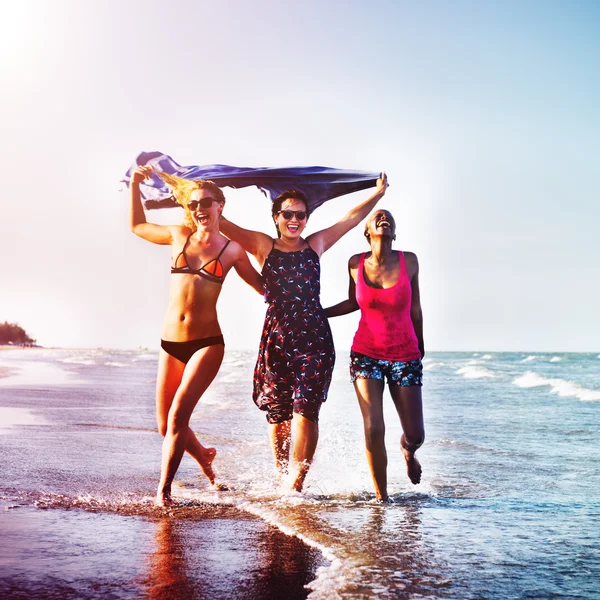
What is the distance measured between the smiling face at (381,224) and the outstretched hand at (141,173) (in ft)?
6.06

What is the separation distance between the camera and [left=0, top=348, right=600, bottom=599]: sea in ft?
12.1

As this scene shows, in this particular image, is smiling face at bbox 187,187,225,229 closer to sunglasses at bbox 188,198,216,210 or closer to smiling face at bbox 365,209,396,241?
sunglasses at bbox 188,198,216,210

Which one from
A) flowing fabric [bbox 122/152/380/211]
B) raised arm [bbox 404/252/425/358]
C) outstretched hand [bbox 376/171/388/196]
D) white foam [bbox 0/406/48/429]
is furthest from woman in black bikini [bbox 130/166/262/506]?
white foam [bbox 0/406/48/429]

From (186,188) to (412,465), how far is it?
2885mm

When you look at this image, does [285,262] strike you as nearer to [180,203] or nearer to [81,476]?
[180,203]

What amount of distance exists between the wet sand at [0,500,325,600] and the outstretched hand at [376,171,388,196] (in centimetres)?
294

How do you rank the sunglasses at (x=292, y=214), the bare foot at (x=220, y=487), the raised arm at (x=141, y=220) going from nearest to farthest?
the raised arm at (x=141, y=220), the sunglasses at (x=292, y=214), the bare foot at (x=220, y=487)

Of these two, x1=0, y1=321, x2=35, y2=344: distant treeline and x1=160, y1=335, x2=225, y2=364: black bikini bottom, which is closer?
x1=160, y1=335, x2=225, y2=364: black bikini bottom

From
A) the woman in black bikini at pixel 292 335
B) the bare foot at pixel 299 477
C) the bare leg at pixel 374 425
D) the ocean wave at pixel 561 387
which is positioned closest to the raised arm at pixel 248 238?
the woman in black bikini at pixel 292 335

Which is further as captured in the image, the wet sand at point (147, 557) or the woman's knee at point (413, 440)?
the woman's knee at point (413, 440)

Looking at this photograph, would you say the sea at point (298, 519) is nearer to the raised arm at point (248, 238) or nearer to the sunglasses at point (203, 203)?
the raised arm at point (248, 238)

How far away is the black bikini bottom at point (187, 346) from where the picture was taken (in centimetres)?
554

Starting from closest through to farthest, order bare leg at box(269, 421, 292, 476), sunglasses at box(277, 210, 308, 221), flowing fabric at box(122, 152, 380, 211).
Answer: sunglasses at box(277, 210, 308, 221), bare leg at box(269, 421, 292, 476), flowing fabric at box(122, 152, 380, 211)

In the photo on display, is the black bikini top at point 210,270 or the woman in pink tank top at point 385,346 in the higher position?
the black bikini top at point 210,270
